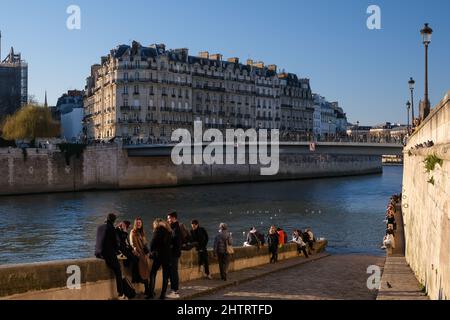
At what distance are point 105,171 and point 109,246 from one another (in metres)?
65.5

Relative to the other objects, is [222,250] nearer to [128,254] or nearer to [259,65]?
[128,254]

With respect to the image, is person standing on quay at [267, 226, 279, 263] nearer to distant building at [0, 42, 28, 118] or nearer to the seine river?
the seine river

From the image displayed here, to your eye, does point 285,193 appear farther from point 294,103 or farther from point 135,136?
point 294,103

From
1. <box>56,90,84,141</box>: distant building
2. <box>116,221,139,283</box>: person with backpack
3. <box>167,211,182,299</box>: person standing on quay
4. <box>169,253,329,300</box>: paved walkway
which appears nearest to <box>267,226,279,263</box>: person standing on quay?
<box>169,253,329,300</box>: paved walkway

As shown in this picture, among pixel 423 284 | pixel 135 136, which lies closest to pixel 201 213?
pixel 423 284

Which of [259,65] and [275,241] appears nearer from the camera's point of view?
[275,241]

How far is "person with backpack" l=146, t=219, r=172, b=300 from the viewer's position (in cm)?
1180

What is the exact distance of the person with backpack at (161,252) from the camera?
38.7ft

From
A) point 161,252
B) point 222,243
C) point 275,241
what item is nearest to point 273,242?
point 275,241

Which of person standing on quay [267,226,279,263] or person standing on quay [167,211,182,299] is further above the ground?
person standing on quay [167,211,182,299]

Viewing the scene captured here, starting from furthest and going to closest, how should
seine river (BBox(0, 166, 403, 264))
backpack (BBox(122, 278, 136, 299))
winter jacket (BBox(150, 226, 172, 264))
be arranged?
seine river (BBox(0, 166, 403, 264)), winter jacket (BBox(150, 226, 172, 264)), backpack (BBox(122, 278, 136, 299))

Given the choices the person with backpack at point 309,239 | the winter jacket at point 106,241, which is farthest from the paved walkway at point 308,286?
the person with backpack at point 309,239

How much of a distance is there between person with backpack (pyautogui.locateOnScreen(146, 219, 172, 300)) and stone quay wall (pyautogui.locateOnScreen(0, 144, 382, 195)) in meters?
56.2

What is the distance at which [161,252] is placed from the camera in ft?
39.1
